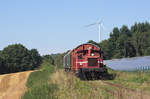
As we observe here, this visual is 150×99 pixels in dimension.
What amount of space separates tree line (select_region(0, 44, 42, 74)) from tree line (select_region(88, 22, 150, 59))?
3710 cm

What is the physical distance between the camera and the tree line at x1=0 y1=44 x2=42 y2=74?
104 m

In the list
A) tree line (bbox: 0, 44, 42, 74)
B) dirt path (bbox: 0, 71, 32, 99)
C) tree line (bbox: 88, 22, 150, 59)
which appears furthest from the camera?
tree line (bbox: 0, 44, 42, 74)

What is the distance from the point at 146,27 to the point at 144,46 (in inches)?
853

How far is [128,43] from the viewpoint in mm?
104500

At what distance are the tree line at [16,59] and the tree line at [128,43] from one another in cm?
3710

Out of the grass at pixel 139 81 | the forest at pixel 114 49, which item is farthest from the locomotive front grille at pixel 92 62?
the forest at pixel 114 49

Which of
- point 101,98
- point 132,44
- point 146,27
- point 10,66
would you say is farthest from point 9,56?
point 101,98

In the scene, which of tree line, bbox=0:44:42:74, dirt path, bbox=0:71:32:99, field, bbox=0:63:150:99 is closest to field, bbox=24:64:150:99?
field, bbox=0:63:150:99

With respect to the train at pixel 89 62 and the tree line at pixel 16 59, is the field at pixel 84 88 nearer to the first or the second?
the train at pixel 89 62

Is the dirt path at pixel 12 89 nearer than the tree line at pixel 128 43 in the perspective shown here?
Yes

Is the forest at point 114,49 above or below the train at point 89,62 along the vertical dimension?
above

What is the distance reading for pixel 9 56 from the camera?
113 meters

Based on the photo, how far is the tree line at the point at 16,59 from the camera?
104 metres

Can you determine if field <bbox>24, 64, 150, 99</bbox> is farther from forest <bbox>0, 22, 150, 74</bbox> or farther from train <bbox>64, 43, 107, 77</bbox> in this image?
forest <bbox>0, 22, 150, 74</bbox>
